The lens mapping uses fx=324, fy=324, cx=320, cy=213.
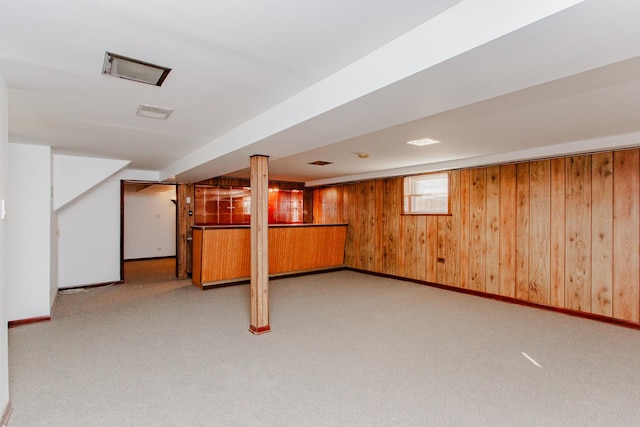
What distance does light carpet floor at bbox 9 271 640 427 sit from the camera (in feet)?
6.81

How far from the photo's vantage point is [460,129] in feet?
10.8

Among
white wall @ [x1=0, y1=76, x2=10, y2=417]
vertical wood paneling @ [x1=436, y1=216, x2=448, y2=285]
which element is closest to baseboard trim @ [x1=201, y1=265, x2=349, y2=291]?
vertical wood paneling @ [x1=436, y1=216, x2=448, y2=285]

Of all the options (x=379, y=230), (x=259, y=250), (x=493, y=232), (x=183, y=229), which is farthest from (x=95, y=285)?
(x=493, y=232)

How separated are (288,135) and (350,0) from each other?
1470 mm

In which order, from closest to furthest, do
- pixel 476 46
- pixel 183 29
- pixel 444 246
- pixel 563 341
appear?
pixel 476 46 → pixel 183 29 → pixel 563 341 → pixel 444 246

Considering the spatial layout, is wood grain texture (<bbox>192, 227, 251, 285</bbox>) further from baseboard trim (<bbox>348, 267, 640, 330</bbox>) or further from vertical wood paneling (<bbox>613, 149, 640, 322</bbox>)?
vertical wood paneling (<bbox>613, 149, 640, 322</bbox>)

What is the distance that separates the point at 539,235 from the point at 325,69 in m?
4.00

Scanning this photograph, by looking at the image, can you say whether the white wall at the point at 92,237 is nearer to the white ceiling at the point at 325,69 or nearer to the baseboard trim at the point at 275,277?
the baseboard trim at the point at 275,277

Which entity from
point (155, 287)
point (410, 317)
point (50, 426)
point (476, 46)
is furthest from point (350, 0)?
point (155, 287)

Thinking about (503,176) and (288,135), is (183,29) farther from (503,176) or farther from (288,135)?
(503,176)

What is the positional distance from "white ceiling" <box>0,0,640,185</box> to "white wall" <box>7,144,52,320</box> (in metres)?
0.39

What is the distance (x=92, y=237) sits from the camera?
5.59 m

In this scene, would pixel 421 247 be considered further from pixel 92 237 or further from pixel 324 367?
pixel 92 237

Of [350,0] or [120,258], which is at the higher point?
[350,0]
